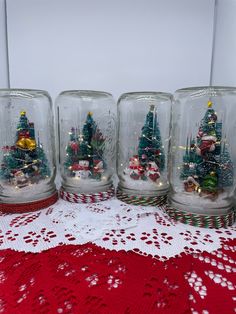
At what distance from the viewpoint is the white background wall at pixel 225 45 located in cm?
96

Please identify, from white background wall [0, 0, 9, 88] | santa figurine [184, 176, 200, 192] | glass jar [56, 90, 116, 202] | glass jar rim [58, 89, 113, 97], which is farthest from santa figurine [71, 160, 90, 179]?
white background wall [0, 0, 9, 88]

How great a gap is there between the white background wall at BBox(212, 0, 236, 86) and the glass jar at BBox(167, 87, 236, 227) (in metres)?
0.14

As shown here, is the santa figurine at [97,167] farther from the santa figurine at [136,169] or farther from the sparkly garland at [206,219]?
the sparkly garland at [206,219]

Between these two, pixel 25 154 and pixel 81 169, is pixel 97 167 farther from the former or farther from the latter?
pixel 25 154

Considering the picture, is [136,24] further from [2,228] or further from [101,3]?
[2,228]

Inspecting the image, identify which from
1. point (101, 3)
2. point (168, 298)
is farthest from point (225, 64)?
point (168, 298)

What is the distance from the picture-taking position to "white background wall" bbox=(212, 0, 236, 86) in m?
0.96

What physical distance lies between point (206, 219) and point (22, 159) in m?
0.63

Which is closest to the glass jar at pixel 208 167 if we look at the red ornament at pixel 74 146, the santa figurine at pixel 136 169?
the santa figurine at pixel 136 169

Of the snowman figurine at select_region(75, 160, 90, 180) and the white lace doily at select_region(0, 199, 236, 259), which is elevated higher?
the snowman figurine at select_region(75, 160, 90, 180)

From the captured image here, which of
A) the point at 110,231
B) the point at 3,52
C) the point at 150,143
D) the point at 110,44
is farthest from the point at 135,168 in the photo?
the point at 3,52

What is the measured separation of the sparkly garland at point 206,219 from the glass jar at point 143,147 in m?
0.15

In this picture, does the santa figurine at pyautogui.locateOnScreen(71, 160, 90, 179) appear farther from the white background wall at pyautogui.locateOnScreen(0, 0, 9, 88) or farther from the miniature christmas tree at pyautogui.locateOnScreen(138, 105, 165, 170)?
the white background wall at pyautogui.locateOnScreen(0, 0, 9, 88)

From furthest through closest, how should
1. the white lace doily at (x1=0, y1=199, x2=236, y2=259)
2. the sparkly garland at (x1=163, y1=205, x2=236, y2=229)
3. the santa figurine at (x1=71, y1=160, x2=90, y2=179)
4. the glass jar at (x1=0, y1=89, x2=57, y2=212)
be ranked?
1. the santa figurine at (x1=71, y1=160, x2=90, y2=179)
2. the glass jar at (x1=0, y1=89, x2=57, y2=212)
3. the sparkly garland at (x1=163, y1=205, x2=236, y2=229)
4. the white lace doily at (x1=0, y1=199, x2=236, y2=259)
